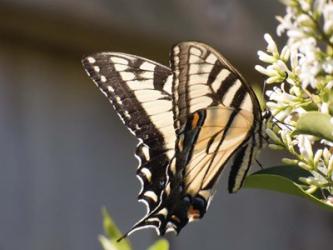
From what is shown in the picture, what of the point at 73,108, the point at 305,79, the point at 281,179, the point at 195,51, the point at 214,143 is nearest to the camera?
the point at 305,79

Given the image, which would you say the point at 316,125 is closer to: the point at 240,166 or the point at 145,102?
→ the point at 240,166

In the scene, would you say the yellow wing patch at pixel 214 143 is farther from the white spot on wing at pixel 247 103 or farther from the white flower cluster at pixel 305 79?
the white flower cluster at pixel 305 79

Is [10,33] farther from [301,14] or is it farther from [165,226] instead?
[301,14]

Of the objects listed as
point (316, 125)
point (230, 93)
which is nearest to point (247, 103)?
point (230, 93)

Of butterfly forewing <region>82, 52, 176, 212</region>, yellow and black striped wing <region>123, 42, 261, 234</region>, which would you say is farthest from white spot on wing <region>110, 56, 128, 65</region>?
yellow and black striped wing <region>123, 42, 261, 234</region>

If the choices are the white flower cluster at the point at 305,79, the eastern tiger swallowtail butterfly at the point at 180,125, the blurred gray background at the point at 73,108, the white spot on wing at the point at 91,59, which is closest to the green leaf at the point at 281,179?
the white flower cluster at the point at 305,79

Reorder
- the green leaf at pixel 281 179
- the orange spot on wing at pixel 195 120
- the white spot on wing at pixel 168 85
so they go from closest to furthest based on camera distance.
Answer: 1. the green leaf at pixel 281 179
2. the orange spot on wing at pixel 195 120
3. the white spot on wing at pixel 168 85
